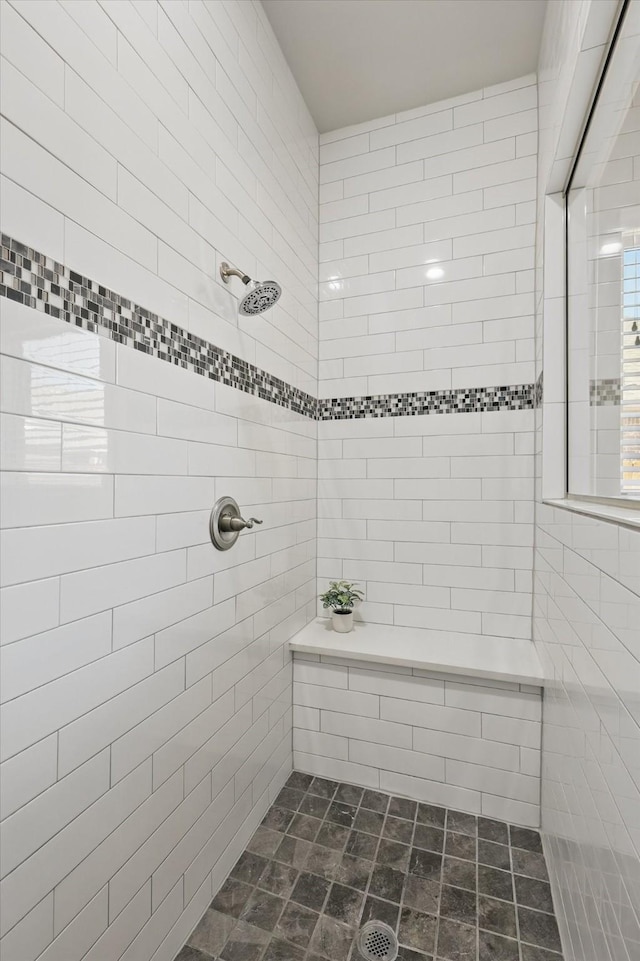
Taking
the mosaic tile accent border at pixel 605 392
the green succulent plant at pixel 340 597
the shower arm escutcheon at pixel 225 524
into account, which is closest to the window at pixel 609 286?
the mosaic tile accent border at pixel 605 392

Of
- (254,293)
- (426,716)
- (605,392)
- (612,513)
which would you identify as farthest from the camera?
(426,716)

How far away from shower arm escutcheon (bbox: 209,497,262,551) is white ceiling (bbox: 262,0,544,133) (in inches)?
77.2

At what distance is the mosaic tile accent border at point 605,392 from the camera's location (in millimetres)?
1038

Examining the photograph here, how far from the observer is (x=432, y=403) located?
2.17m

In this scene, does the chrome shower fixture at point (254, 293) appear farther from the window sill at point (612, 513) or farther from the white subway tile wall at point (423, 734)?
the white subway tile wall at point (423, 734)

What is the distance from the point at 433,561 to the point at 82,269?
182cm

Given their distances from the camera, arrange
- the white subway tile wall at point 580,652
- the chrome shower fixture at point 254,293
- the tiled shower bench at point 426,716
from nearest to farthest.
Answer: the white subway tile wall at point 580,652 → the chrome shower fixture at point 254,293 → the tiled shower bench at point 426,716

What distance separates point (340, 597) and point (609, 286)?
1.60m

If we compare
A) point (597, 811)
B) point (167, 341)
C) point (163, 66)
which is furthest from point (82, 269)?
point (597, 811)

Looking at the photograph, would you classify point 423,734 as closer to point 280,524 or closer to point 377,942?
point 377,942

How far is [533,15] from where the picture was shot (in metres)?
1.76

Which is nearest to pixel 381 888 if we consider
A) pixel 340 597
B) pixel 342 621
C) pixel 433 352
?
pixel 342 621

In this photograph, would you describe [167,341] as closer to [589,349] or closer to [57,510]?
[57,510]

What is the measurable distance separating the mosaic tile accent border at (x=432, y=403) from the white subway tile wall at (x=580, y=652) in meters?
0.21
